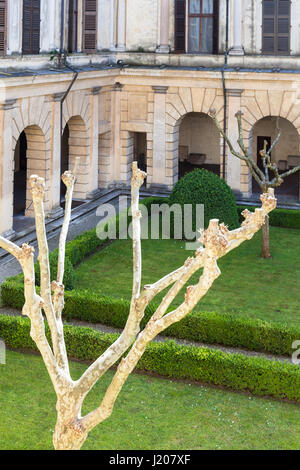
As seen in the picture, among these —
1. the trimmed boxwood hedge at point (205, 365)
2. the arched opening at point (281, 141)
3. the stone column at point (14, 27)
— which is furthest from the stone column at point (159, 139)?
the trimmed boxwood hedge at point (205, 365)

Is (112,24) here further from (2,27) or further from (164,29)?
(2,27)

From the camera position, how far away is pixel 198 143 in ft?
122

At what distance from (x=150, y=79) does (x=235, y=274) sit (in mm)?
11587

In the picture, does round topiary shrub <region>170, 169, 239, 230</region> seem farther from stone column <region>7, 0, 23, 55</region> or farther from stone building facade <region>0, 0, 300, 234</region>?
stone column <region>7, 0, 23, 55</region>

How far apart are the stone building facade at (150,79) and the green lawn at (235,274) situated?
4508mm

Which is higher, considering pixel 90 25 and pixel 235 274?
pixel 90 25

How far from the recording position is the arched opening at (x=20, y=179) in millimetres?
27297

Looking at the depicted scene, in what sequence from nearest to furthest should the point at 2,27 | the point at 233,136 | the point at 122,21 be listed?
the point at 2,27 → the point at 233,136 → the point at 122,21

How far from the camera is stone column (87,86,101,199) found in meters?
28.4

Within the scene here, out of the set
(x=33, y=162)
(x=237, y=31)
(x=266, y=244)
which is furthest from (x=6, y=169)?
(x=237, y=31)

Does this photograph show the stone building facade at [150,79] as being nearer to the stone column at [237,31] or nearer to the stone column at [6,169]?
the stone column at [237,31]

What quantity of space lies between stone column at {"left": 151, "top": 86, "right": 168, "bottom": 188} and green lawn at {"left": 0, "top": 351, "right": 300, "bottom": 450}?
16.3m

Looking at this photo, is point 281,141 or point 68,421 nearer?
point 68,421

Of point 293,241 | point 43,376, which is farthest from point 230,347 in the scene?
point 293,241
